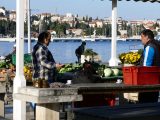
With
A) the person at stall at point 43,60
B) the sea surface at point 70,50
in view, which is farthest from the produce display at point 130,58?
the sea surface at point 70,50

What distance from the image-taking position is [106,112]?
16.1 ft

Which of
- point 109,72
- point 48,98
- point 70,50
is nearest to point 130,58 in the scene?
point 109,72

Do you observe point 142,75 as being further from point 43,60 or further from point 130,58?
point 130,58

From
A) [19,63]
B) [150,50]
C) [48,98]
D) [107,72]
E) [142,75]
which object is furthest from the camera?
[107,72]

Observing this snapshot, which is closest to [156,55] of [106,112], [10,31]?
[106,112]

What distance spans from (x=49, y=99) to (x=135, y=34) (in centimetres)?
10584

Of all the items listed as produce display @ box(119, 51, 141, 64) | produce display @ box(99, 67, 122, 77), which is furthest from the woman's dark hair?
produce display @ box(119, 51, 141, 64)

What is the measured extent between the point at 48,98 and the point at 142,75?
1786mm

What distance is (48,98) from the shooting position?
5555 millimetres

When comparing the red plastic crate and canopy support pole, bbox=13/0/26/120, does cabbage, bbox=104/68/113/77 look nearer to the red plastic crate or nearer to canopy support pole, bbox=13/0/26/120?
canopy support pole, bbox=13/0/26/120

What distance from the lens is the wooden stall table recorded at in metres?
5.55

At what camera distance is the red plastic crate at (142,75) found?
6.91 metres

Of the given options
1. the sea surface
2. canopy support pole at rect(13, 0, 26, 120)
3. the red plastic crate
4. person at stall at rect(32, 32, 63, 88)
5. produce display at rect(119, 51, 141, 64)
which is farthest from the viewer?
the sea surface

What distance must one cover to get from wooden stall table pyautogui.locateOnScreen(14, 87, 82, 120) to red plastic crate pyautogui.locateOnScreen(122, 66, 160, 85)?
1.30 m
